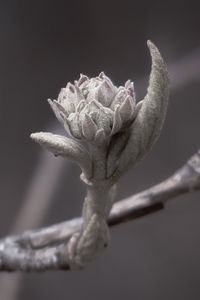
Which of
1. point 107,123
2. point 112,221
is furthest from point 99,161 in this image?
point 112,221

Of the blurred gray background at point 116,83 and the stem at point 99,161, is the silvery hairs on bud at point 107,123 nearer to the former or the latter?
the stem at point 99,161

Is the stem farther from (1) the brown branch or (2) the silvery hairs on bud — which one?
(1) the brown branch

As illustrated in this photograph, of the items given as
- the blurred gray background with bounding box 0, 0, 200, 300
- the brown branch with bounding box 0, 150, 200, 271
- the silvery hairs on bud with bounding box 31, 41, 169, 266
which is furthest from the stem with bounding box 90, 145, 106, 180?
the blurred gray background with bounding box 0, 0, 200, 300

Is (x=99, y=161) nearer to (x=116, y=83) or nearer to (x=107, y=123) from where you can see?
(x=107, y=123)

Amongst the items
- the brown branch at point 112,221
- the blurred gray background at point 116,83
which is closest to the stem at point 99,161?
the brown branch at point 112,221

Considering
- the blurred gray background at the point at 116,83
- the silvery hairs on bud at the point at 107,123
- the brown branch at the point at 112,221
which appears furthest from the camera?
the blurred gray background at the point at 116,83

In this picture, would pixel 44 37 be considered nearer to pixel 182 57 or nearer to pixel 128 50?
pixel 128 50
